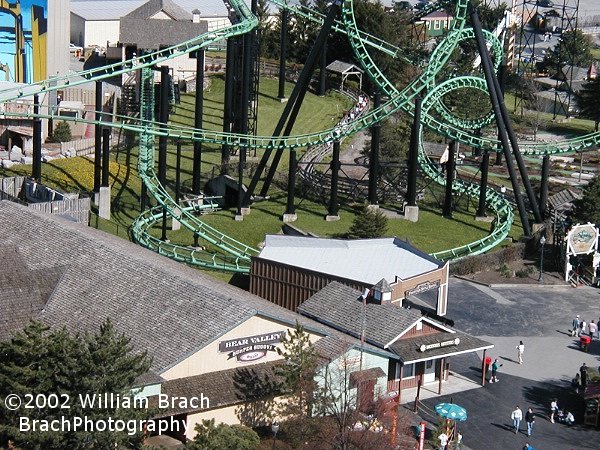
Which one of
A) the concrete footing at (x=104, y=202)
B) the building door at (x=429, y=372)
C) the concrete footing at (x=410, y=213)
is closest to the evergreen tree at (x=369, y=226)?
the concrete footing at (x=410, y=213)

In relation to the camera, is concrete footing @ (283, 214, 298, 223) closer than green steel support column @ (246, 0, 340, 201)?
Yes

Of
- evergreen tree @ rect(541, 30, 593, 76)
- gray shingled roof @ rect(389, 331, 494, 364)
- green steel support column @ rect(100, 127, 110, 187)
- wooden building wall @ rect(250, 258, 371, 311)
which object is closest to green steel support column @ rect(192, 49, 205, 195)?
green steel support column @ rect(100, 127, 110, 187)

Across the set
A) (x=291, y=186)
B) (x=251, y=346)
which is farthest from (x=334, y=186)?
(x=251, y=346)

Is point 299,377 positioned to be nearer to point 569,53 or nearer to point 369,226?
point 369,226

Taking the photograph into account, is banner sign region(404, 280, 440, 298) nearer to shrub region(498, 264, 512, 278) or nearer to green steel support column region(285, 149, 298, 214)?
shrub region(498, 264, 512, 278)

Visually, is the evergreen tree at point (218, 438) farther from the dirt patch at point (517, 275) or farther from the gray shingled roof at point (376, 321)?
the dirt patch at point (517, 275)

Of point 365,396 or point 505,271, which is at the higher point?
point 365,396

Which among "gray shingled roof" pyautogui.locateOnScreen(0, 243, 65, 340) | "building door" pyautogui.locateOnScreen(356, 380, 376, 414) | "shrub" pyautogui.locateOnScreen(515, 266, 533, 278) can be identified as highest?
"gray shingled roof" pyautogui.locateOnScreen(0, 243, 65, 340)
